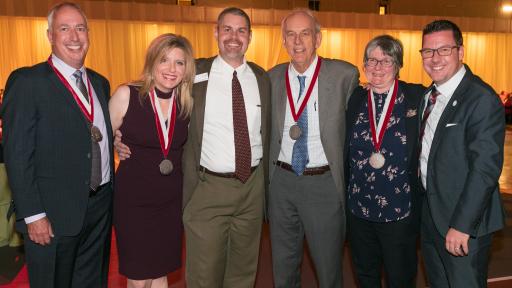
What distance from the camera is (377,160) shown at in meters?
2.65

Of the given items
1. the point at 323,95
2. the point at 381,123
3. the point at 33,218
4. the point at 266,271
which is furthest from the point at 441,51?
the point at 266,271

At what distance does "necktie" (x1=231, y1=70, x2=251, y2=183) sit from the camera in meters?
2.80

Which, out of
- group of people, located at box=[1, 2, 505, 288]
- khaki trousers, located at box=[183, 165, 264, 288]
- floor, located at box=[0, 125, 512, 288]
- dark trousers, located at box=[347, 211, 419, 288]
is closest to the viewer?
group of people, located at box=[1, 2, 505, 288]

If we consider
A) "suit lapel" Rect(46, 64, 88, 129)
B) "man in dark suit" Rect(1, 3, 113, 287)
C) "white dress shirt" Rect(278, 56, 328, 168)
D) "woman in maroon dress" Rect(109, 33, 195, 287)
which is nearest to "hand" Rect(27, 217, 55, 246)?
"man in dark suit" Rect(1, 3, 113, 287)

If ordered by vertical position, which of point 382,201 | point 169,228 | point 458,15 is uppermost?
point 458,15

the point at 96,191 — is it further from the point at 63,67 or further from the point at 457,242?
the point at 457,242

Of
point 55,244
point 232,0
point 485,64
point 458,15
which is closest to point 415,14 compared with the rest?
point 458,15

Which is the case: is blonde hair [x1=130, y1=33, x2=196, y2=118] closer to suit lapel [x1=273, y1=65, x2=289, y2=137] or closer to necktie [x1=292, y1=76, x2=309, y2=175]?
suit lapel [x1=273, y1=65, x2=289, y2=137]

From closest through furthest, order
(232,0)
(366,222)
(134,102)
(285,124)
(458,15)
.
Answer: (134,102) < (366,222) < (285,124) < (232,0) < (458,15)

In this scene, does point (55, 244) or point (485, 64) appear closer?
point (55, 244)

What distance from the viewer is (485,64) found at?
1703 cm

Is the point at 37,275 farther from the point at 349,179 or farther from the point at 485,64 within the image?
the point at 485,64

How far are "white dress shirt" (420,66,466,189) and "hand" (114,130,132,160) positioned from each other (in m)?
1.65

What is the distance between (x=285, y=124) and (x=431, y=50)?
1.02 metres
